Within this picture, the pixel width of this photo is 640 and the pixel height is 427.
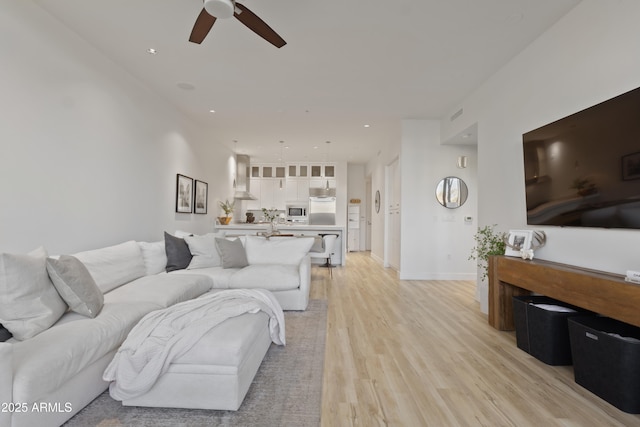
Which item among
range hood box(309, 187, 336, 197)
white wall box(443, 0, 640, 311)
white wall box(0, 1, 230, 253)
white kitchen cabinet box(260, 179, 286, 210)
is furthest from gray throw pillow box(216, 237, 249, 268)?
white kitchen cabinet box(260, 179, 286, 210)

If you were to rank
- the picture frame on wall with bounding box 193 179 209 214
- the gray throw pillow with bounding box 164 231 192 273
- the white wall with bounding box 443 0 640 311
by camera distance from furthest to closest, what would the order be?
the picture frame on wall with bounding box 193 179 209 214 → the gray throw pillow with bounding box 164 231 192 273 → the white wall with bounding box 443 0 640 311

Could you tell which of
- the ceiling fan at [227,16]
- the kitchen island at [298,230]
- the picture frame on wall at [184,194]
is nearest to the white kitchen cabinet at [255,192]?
the kitchen island at [298,230]

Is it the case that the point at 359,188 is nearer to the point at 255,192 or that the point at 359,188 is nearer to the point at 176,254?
the point at 255,192

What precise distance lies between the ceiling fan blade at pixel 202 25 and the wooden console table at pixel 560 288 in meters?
3.14

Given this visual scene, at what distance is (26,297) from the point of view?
71.0 inches

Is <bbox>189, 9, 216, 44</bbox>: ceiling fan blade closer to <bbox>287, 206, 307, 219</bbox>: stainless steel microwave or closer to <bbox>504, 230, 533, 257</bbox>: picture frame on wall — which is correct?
<bbox>504, 230, 533, 257</bbox>: picture frame on wall

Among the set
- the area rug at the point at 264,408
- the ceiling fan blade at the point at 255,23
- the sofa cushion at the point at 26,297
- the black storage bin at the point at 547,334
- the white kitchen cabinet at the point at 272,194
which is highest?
the ceiling fan blade at the point at 255,23

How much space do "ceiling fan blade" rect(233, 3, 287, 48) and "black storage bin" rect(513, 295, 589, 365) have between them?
2985 mm

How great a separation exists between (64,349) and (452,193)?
18.0 ft

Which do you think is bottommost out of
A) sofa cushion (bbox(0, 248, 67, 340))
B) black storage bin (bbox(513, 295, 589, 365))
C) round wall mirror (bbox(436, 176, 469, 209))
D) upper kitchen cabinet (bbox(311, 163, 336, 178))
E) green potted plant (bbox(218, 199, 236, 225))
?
black storage bin (bbox(513, 295, 589, 365))

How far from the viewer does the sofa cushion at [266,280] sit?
3.62 m

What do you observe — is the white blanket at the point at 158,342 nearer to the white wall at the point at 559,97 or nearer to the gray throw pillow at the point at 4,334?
the gray throw pillow at the point at 4,334

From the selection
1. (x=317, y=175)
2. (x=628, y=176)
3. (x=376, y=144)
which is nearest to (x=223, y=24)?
(x=628, y=176)

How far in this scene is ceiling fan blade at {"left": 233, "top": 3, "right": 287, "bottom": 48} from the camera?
2.15 metres
